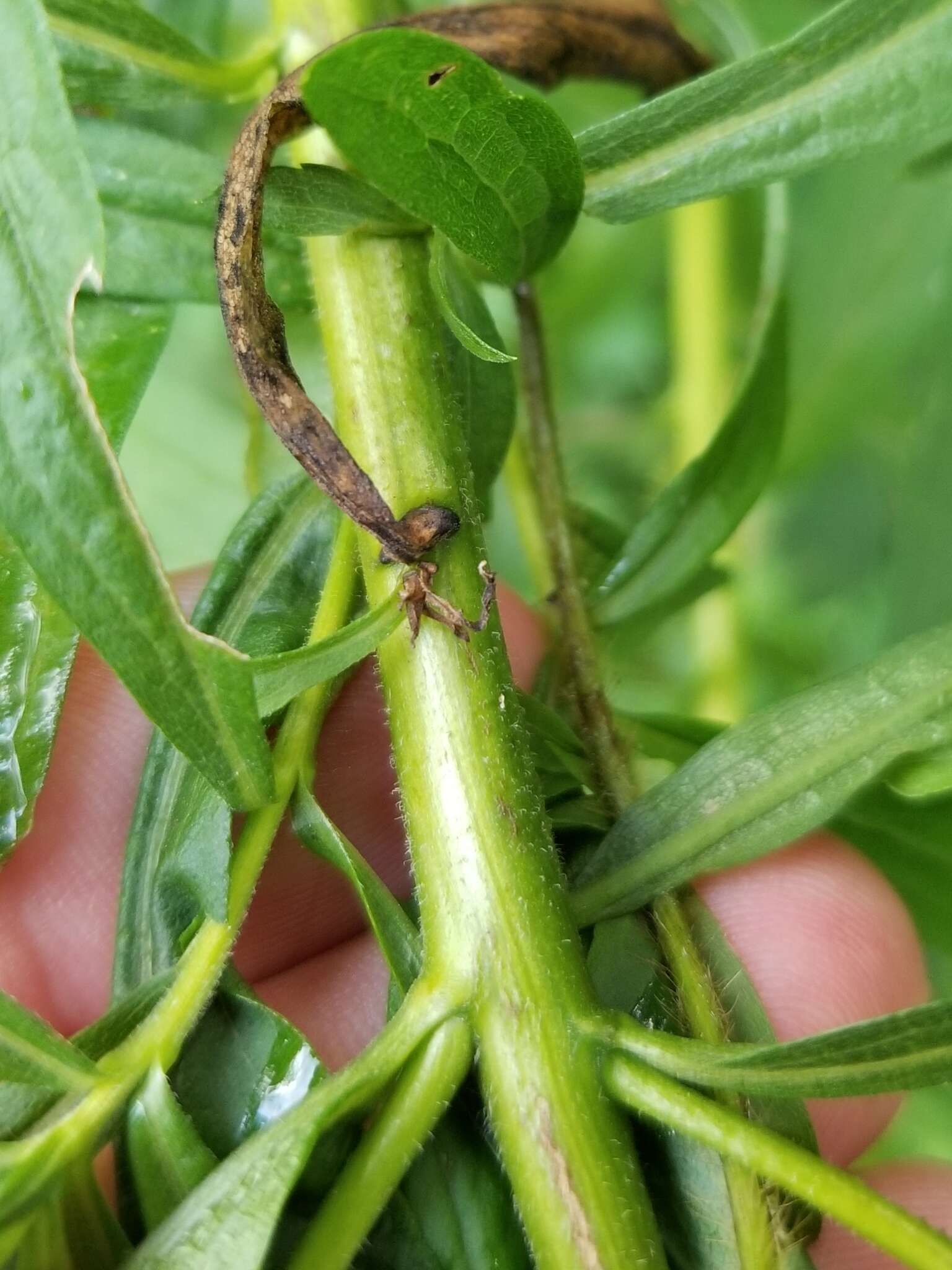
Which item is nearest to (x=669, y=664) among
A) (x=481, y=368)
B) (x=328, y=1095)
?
(x=481, y=368)

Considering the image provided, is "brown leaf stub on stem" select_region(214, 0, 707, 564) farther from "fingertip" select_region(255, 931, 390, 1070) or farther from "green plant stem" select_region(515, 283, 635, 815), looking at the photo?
"fingertip" select_region(255, 931, 390, 1070)

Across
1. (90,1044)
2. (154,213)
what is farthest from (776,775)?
(154,213)

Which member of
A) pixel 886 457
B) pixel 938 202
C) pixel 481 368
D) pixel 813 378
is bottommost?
pixel 886 457

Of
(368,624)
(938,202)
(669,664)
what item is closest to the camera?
(368,624)

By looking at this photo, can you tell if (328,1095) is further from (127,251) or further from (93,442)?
(127,251)

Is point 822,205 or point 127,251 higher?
point 127,251

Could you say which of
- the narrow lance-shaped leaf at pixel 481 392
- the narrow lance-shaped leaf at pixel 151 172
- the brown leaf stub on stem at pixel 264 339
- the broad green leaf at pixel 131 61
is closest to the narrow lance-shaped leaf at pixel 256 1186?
the brown leaf stub on stem at pixel 264 339
